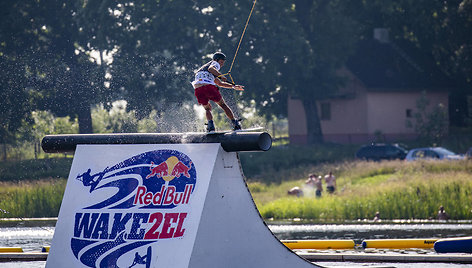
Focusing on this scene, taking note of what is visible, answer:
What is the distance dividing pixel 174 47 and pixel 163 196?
4209 cm

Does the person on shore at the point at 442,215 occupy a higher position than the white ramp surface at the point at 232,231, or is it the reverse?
the white ramp surface at the point at 232,231

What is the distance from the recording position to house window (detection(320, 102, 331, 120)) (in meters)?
64.9

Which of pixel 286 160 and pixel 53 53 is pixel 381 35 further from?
pixel 53 53

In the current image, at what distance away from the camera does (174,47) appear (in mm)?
55531

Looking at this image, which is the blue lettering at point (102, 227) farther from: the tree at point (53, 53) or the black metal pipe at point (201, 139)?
the tree at point (53, 53)

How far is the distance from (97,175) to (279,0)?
142ft

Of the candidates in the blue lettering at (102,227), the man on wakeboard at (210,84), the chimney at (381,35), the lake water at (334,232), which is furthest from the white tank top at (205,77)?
the chimney at (381,35)

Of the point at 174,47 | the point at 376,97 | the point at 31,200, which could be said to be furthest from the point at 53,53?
the point at 31,200

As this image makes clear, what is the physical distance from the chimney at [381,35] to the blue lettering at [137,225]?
53.8 metres

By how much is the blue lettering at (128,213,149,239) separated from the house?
46847mm

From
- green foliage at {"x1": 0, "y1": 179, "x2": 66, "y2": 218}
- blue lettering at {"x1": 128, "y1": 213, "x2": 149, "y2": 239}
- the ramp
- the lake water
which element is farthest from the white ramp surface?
green foliage at {"x1": 0, "y1": 179, "x2": 66, "y2": 218}

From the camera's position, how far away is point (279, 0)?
56.5 metres

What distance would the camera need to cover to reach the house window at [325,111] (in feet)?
213

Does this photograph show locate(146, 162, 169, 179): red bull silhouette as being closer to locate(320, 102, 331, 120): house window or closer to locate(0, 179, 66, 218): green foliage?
locate(0, 179, 66, 218): green foliage
